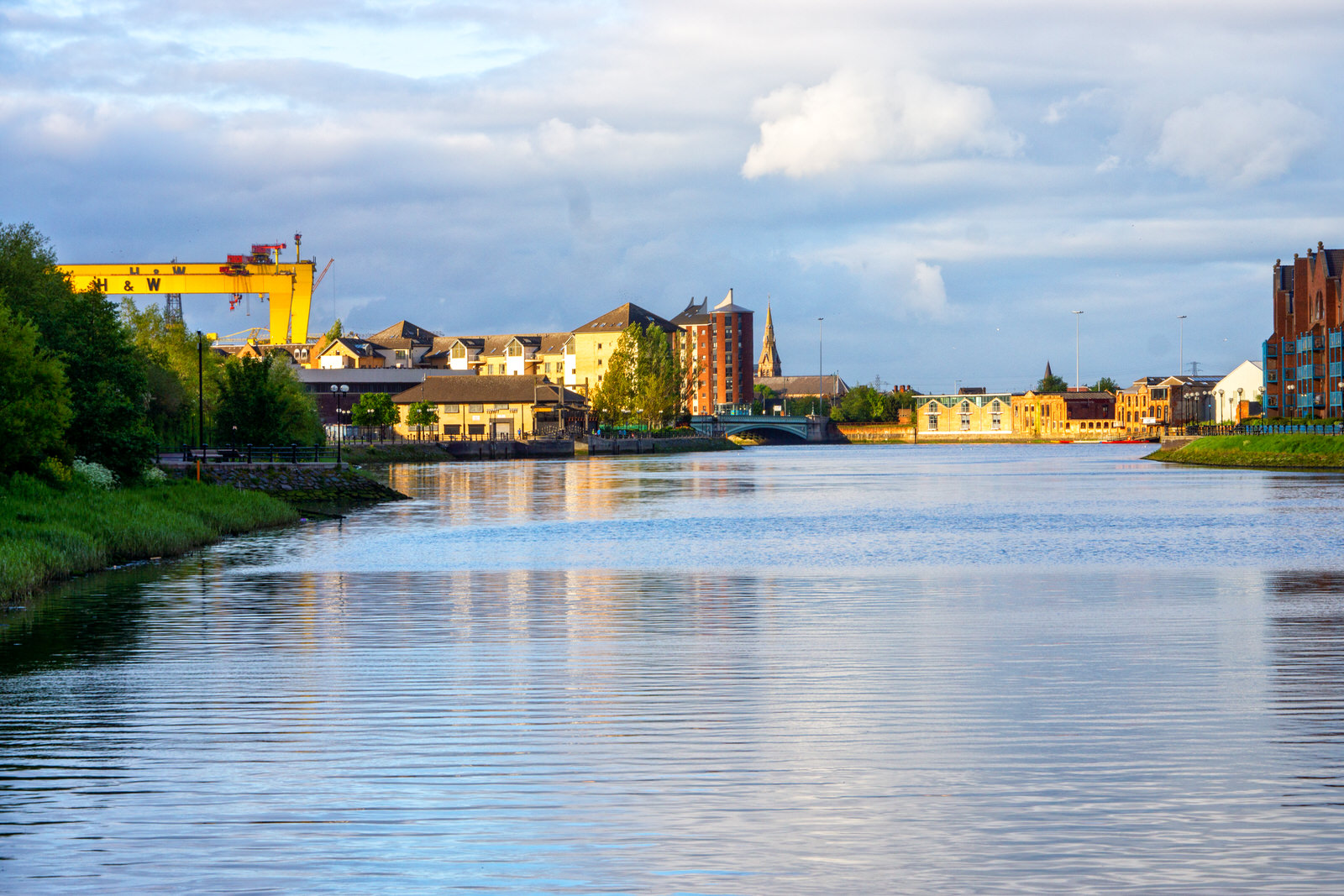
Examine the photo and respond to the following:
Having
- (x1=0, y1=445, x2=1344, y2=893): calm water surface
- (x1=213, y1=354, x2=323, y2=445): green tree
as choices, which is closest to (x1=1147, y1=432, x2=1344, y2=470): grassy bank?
(x1=213, y1=354, x2=323, y2=445): green tree

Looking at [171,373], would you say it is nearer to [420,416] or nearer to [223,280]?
[223,280]

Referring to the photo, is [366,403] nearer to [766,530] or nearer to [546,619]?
[766,530]

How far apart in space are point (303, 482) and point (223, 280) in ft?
170

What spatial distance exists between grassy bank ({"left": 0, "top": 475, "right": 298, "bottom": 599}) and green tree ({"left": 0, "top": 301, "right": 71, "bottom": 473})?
2.94ft

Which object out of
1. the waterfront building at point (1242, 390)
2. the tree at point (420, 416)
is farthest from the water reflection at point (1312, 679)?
the waterfront building at point (1242, 390)

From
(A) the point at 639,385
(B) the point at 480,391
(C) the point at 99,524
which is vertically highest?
(A) the point at 639,385

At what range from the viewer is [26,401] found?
3431cm

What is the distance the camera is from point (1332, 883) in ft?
27.2

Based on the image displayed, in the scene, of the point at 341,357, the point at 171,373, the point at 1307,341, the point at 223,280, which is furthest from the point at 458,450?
the point at 1307,341

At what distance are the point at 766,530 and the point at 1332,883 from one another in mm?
36676

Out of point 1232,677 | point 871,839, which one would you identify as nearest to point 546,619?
point 1232,677

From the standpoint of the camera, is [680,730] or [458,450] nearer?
[680,730]

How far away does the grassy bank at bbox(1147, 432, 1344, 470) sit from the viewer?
316 feet

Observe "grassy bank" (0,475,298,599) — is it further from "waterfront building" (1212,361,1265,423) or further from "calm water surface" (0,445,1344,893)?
"waterfront building" (1212,361,1265,423)
